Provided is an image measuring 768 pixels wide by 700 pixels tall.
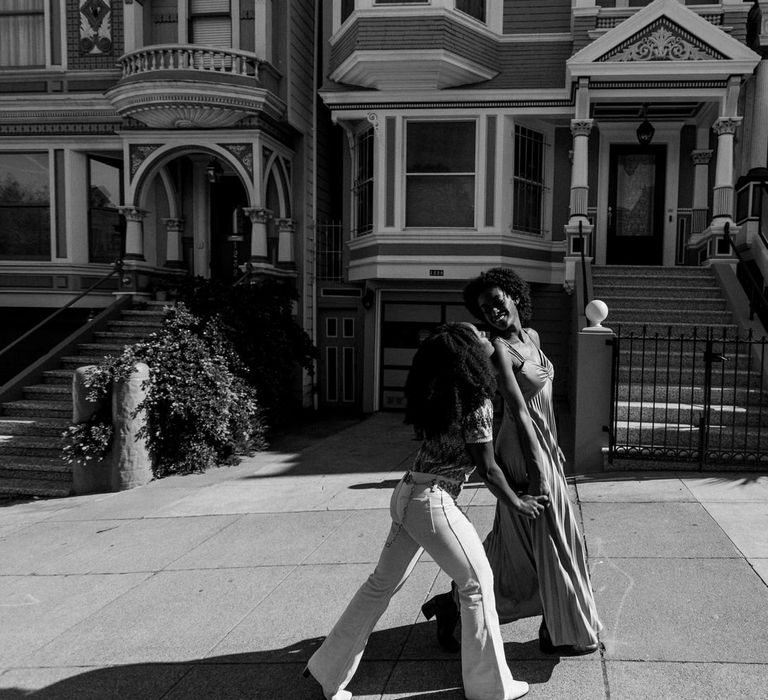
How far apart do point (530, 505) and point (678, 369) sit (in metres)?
6.24

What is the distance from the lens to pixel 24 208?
13.9 metres

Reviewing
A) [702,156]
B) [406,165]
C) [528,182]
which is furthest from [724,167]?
[406,165]

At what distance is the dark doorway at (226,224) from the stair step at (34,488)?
616cm

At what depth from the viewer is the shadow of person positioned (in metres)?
3.44

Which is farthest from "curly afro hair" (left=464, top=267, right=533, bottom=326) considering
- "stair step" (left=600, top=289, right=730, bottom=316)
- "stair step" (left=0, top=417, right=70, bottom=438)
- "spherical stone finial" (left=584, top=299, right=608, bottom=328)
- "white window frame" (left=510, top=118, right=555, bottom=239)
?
"white window frame" (left=510, top=118, right=555, bottom=239)

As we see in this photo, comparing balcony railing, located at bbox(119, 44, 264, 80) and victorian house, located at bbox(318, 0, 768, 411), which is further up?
balcony railing, located at bbox(119, 44, 264, 80)

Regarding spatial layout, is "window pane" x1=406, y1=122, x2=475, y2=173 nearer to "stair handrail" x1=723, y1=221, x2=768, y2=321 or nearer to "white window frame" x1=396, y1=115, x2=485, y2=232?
"white window frame" x1=396, y1=115, x2=485, y2=232

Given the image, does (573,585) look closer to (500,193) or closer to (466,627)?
(466,627)

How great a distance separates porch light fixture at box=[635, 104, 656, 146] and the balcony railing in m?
6.35

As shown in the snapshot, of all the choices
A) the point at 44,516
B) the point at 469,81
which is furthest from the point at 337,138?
the point at 44,516

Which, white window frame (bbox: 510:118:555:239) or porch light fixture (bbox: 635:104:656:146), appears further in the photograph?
white window frame (bbox: 510:118:555:239)

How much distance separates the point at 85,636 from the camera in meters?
4.27

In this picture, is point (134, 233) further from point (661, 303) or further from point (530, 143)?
point (661, 303)

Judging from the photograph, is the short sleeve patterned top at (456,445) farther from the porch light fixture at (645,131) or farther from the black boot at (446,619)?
the porch light fixture at (645,131)
